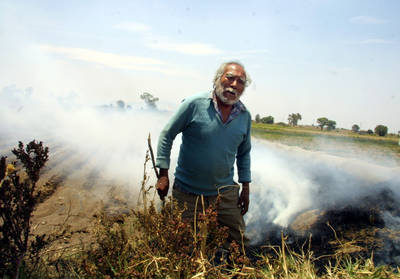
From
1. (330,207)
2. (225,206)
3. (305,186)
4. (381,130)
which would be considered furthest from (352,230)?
(381,130)

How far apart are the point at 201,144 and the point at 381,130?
154 ft

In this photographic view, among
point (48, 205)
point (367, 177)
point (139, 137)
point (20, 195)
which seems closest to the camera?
point (20, 195)

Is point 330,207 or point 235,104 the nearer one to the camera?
point 235,104

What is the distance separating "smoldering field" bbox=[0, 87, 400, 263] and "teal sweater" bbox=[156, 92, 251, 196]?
259 cm

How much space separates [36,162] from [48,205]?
4183mm

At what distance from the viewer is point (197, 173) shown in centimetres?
283

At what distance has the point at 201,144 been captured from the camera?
2777 mm

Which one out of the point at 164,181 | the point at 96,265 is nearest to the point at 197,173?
the point at 164,181

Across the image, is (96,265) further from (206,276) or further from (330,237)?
(330,237)

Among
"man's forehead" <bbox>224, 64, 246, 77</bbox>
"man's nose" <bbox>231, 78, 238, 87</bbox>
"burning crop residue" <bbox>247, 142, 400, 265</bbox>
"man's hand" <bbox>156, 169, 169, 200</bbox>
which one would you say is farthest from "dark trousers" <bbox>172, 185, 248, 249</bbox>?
"burning crop residue" <bbox>247, 142, 400, 265</bbox>

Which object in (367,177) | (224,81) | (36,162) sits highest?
(224,81)

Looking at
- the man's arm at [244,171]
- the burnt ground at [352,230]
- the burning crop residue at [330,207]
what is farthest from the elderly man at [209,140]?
the burnt ground at [352,230]

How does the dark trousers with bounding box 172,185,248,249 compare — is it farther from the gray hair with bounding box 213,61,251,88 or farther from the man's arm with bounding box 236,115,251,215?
the gray hair with bounding box 213,61,251,88

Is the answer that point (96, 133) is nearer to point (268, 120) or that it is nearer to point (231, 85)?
point (231, 85)
